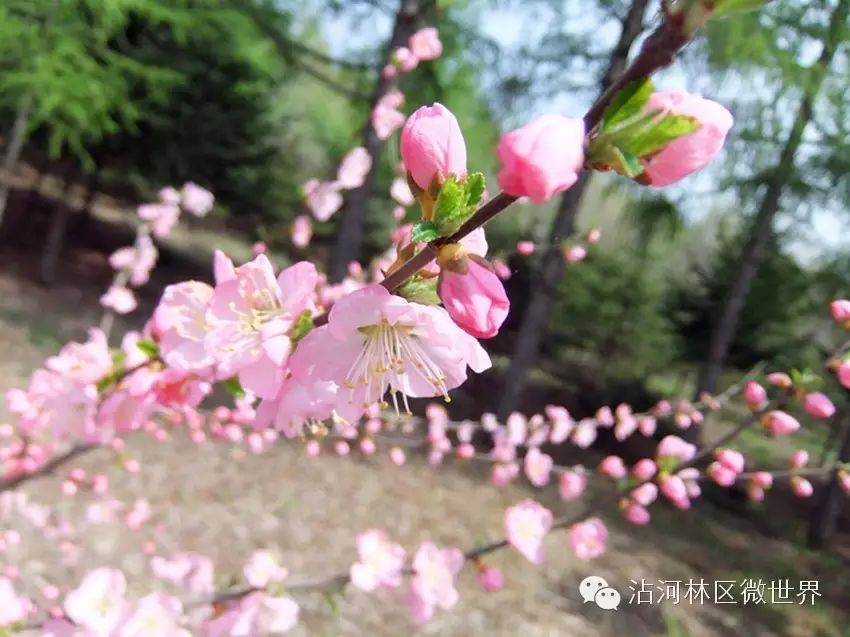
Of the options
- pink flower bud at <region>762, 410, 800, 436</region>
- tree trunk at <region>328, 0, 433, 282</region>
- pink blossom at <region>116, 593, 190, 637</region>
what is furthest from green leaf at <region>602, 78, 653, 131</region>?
tree trunk at <region>328, 0, 433, 282</region>

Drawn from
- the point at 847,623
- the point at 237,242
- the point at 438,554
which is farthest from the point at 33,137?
the point at 847,623

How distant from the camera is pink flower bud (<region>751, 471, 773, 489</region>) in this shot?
4.35 ft

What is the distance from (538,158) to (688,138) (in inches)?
3.0

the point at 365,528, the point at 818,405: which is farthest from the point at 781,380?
the point at 365,528

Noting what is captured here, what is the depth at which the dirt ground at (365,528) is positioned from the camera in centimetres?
306

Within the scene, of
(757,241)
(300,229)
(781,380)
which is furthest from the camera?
(757,241)

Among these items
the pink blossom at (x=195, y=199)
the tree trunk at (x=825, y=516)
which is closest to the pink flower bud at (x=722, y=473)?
the pink blossom at (x=195, y=199)

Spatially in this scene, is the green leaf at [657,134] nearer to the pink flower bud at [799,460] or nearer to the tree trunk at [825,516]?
the pink flower bud at [799,460]

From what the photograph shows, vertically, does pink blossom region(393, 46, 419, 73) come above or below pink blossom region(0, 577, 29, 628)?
above

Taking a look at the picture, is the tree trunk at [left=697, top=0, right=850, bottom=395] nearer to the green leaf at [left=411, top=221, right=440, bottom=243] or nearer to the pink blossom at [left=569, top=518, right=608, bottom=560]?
the pink blossom at [left=569, top=518, right=608, bottom=560]

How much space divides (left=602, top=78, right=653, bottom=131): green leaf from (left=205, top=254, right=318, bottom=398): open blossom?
25 cm

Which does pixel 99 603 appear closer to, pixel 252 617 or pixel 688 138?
pixel 252 617

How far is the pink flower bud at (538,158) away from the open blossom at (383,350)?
0.12 metres

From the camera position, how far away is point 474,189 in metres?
0.39
